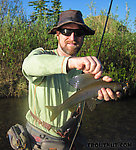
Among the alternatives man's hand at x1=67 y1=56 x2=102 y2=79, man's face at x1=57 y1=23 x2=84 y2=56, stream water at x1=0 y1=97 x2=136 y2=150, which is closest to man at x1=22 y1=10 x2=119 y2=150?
man's face at x1=57 y1=23 x2=84 y2=56

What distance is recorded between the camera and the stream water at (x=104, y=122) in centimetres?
689

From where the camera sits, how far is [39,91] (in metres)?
2.46

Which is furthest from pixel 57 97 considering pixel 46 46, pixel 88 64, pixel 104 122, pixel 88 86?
pixel 46 46

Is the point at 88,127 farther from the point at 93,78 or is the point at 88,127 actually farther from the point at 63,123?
the point at 93,78

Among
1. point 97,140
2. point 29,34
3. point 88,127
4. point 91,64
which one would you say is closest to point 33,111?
point 91,64

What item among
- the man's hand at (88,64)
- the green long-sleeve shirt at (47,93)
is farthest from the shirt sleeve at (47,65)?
the green long-sleeve shirt at (47,93)

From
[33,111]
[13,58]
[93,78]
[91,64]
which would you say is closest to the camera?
[91,64]

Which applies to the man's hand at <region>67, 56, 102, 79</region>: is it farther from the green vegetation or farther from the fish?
the green vegetation

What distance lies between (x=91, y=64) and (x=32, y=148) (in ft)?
5.98

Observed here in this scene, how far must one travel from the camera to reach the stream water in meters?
6.89

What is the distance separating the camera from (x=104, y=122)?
27.7ft

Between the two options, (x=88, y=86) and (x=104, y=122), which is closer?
(x=88, y=86)

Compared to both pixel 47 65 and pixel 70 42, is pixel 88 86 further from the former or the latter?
pixel 70 42

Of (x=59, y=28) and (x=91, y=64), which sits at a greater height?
(x=59, y=28)
